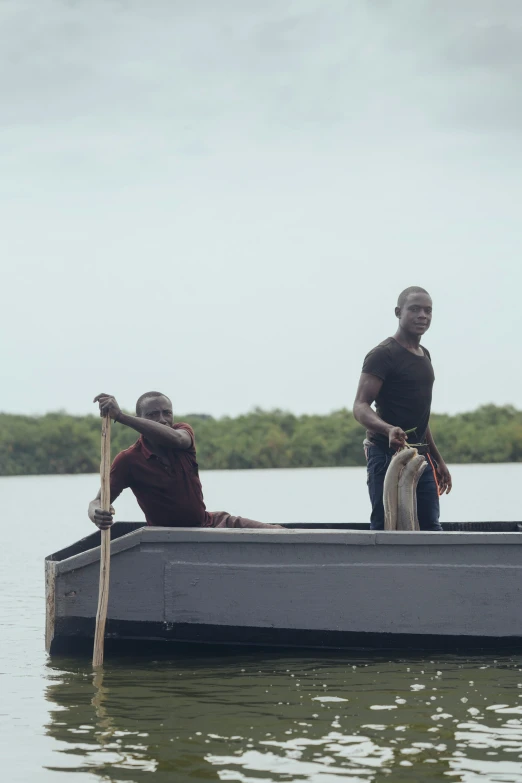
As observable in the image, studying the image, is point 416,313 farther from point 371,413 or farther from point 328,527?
point 328,527

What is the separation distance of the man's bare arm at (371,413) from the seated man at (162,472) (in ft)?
3.73

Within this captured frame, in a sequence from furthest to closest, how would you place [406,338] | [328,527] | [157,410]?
[328,527]
[406,338]
[157,410]

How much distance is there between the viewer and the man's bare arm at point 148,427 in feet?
24.2

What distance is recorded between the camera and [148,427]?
752cm

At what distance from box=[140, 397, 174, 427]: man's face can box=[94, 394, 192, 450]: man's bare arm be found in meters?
0.12

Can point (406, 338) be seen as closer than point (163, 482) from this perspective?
No

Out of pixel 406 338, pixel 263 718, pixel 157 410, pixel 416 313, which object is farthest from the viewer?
pixel 406 338

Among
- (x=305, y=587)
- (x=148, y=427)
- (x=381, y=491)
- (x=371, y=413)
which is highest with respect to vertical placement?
(x=371, y=413)

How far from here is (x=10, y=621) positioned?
10.8m

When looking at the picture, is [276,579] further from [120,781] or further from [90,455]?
[90,455]

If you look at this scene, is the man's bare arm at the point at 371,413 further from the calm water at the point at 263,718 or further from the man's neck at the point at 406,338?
the calm water at the point at 263,718

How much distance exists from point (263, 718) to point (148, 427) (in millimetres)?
2088

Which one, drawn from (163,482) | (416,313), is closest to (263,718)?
(163,482)

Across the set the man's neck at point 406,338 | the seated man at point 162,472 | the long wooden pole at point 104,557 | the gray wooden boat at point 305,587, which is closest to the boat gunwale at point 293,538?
the gray wooden boat at point 305,587
